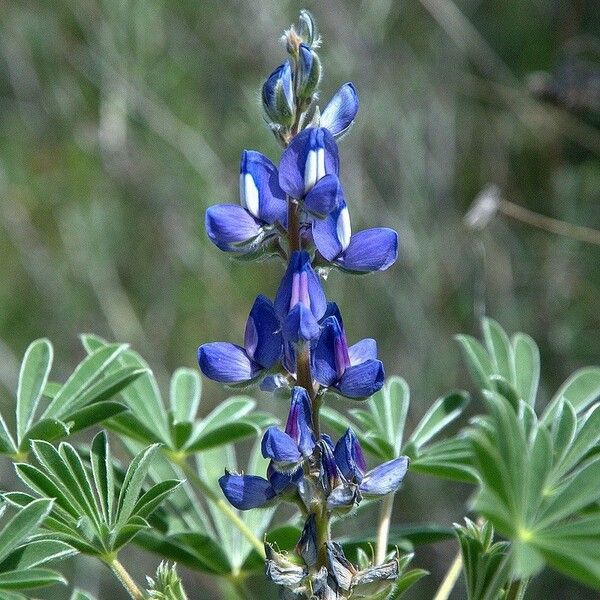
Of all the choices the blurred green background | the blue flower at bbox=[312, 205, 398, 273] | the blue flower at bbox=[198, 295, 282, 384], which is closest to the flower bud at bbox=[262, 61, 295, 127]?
the blue flower at bbox=[312, 205, 398, 273]

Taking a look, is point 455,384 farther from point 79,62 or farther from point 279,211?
point 279,211

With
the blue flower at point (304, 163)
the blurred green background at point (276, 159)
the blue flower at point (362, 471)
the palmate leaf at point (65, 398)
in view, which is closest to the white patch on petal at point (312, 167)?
the blue flower at point (304, 163)

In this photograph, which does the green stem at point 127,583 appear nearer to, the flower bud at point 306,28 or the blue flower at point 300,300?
A: the blue flower at point 300,300

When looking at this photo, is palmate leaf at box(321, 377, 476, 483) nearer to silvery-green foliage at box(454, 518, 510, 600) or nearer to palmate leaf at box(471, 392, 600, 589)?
silvery-green foliage at box(454, 518, 510, 600)

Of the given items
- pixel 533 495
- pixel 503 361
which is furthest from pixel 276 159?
pixel 533 495

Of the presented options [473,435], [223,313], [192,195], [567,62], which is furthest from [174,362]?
[473,435]
